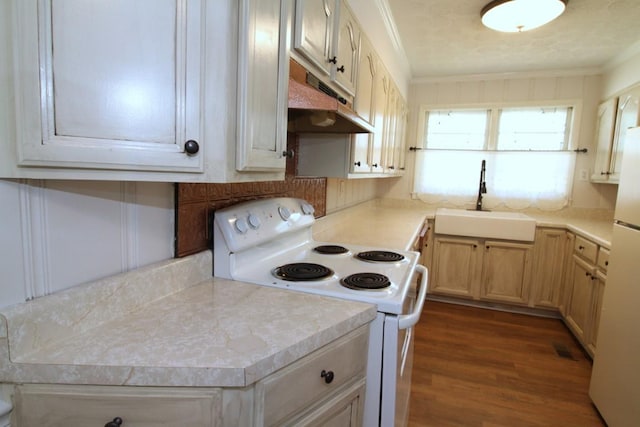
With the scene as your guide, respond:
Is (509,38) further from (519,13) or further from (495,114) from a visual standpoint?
(495,114)

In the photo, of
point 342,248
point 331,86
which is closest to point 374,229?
point 342,248

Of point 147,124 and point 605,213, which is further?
point 605,213

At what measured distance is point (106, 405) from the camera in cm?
66

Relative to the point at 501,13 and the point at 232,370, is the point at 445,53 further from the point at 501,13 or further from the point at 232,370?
the point at 232,370

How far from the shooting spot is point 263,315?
2.98ft

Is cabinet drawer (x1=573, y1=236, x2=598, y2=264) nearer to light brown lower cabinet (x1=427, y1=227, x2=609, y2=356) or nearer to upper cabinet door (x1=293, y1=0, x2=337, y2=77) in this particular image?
light brown lower cabinet (x1=427, y1=227, x2=609, y2=356)

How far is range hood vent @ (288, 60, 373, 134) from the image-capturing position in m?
1.07

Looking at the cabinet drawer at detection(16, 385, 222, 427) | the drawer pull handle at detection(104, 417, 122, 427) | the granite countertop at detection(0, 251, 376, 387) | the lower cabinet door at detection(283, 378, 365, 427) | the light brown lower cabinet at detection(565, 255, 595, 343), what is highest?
the granite countertop at detection(0, 251, 376, 387)

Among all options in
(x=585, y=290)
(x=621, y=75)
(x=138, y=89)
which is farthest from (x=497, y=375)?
(x=621, y=75)

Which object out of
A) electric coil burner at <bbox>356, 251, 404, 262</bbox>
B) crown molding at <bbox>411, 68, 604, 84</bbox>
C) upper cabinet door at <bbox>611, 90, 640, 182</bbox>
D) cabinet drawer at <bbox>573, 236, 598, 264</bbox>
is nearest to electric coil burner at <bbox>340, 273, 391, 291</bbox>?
electric coil burner at <bbox>356, 251, 404, 262</bbox>

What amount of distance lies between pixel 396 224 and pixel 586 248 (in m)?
1.44

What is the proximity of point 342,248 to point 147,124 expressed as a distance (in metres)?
1.16

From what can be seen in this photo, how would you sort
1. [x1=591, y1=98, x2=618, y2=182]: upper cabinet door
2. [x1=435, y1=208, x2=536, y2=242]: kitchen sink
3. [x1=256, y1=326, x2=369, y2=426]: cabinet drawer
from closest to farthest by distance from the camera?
1. [x1=256, y1=326, x2=369, y2=426]: cabinet drawer
2. [x1=591, y1=98, x2=618, y2=182]: upper cabinet door
3. [x1=435, y1=208, x2=536, y2=242]: kitchen sink

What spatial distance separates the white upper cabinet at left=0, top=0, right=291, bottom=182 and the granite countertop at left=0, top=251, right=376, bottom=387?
13.1 inches
